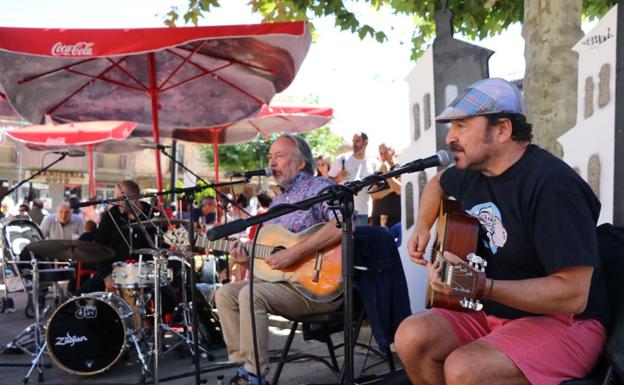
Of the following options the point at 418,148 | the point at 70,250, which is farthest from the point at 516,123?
the point at 70,250

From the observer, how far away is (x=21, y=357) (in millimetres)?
5477

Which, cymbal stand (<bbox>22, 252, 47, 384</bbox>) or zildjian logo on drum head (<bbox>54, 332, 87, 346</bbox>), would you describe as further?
zildjian logo on drum head (<bbox>54, 332, 87, 346</bbox>)

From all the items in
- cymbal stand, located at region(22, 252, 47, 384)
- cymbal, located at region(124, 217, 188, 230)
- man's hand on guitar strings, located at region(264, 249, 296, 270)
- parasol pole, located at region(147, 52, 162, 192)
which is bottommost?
cymbal stand, located at region(22, 252, 47, 384)

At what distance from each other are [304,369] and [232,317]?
109cm

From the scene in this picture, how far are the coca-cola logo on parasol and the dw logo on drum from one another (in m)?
1.98

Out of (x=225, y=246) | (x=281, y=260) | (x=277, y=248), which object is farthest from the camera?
(x=225, y=246)

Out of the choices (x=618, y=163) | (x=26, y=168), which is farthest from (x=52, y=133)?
(x=26, y=168)

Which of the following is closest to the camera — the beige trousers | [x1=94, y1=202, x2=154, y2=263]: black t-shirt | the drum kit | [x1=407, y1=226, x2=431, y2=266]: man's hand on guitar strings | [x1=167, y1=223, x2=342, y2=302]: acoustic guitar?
[x1=407, y1=226, x2=431, y2=266]: man's hand on guitar strings

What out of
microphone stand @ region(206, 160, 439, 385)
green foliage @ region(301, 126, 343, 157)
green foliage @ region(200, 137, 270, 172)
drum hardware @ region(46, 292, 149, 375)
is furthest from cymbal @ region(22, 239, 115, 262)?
green foliage @ region(301, 126, 343, 157)

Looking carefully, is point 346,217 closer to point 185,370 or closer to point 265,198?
point 185,370

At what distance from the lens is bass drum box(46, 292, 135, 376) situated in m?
4.72

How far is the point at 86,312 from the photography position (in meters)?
4.81

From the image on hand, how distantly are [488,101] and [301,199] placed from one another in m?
1.99

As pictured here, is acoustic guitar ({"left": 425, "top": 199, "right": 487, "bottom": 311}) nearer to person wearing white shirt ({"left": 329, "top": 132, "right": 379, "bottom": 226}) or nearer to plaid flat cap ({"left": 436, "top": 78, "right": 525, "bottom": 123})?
plaid flat cap ({"left": 436, "top": 78, "right": 525, "bottom": 123})
